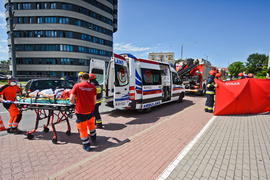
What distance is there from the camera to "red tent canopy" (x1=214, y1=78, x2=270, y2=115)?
6078mm

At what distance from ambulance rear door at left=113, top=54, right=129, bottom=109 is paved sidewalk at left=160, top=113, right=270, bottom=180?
310 cm

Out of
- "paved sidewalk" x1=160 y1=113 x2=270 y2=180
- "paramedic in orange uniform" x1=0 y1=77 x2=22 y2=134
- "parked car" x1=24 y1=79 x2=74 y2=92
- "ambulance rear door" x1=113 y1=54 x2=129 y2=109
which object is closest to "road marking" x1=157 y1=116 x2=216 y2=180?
"paved sidewalk" x1=160 y1=113 x2=270 y2=180

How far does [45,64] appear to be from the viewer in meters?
32.1

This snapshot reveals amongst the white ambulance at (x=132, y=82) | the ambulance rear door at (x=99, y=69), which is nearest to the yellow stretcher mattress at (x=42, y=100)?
the white ambulance at (x=132, y=82)

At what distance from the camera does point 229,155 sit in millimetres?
3078

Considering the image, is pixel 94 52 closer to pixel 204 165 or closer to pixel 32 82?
pixel 32 82

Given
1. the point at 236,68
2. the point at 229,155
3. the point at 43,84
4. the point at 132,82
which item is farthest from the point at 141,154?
the point at 236,68

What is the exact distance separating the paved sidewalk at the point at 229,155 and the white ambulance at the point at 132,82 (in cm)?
296

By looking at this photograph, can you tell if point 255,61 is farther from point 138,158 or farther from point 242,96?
point 138,158

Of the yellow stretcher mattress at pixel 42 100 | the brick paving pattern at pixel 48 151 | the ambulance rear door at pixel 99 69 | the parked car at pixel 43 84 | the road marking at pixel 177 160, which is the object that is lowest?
the brick paving pattern at pixel 48 151

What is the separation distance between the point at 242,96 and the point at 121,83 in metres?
5.49

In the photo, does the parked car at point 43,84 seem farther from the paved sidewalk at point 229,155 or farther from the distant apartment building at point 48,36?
the distant apartment building at point 48,36

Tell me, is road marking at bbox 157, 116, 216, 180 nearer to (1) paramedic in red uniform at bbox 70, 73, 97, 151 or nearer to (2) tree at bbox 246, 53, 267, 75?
(1) paramedic in red uniform at bbox 70, 73, 97, 151

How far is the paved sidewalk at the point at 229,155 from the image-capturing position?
250cm
